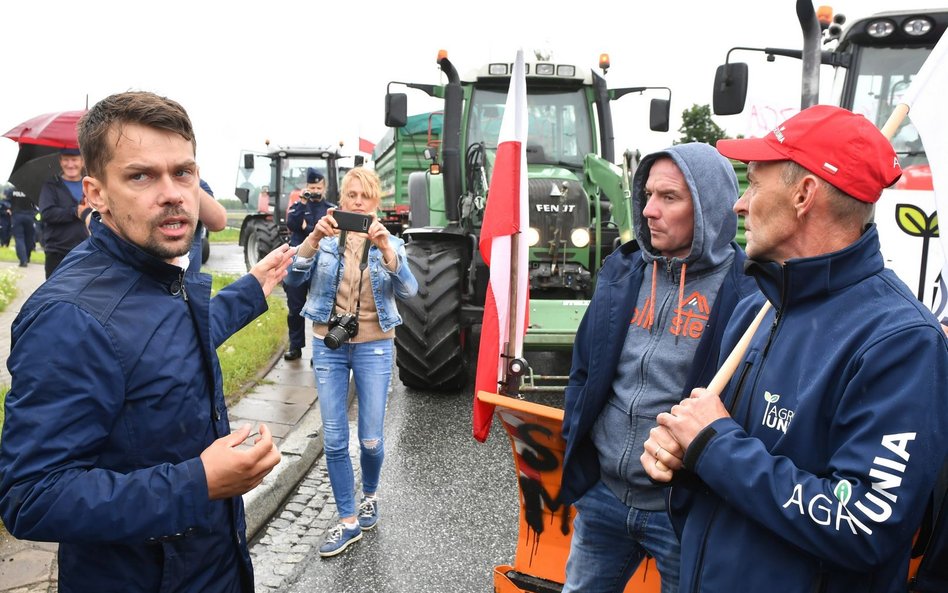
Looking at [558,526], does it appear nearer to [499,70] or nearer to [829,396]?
[829,396]

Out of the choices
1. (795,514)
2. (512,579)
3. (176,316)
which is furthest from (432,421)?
(795,514)

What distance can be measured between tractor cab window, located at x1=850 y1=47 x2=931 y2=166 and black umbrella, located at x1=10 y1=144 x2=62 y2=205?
6690mm

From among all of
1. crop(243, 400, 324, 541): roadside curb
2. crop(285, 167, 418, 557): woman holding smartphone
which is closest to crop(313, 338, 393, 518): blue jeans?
crop(285, 167, 418, 557): woman holding smartphone

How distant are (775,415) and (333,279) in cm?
267

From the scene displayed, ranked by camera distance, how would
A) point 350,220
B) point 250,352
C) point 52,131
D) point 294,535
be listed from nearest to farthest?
point 350,220 < point 294,535 < point 52,131 < point 250,352

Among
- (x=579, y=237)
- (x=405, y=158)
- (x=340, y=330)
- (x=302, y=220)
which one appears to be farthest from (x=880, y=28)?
(x=405, y=158)

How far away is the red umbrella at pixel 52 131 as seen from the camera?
517 centimetres

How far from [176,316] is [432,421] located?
4.12 metres

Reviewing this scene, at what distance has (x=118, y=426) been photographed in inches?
57.4

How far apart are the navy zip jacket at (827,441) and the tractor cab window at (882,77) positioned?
4.41m

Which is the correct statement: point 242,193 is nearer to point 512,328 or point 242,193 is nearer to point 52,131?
point 52,131

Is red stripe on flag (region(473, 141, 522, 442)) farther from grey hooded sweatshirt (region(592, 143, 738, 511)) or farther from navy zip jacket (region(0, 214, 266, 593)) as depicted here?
navy zip jacket (region(0, 214, 266, 593))

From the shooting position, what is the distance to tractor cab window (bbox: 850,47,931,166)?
4973mm

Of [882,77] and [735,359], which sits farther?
[882,77]
